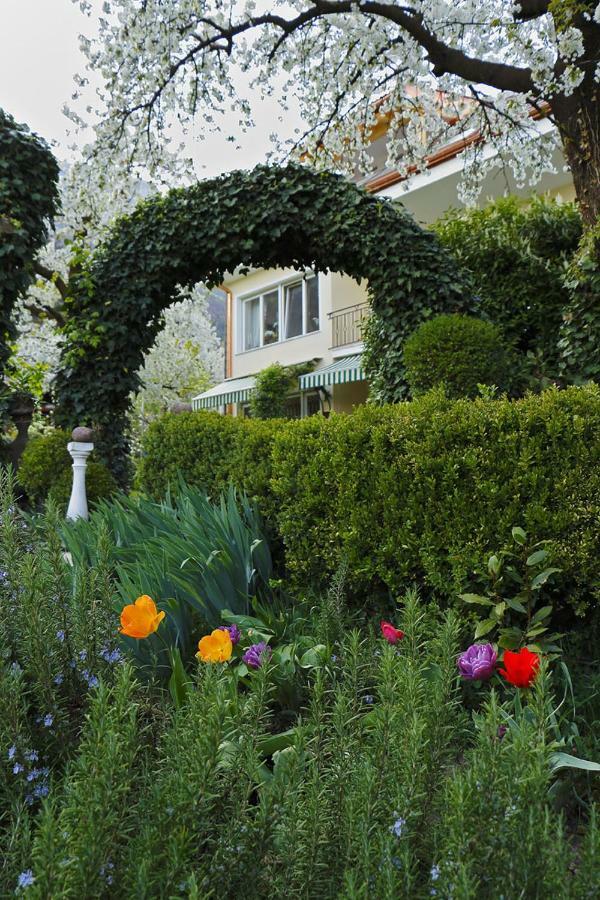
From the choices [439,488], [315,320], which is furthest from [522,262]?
[315,320]

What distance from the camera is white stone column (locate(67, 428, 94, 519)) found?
22.0 ft

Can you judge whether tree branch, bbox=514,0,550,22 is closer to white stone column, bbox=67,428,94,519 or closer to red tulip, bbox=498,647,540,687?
white stone column, bbox=67,428,94,519

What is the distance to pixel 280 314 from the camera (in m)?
20.5

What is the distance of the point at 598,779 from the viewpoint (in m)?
2.34

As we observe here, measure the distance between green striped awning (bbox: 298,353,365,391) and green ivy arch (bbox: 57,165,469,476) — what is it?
7.31m

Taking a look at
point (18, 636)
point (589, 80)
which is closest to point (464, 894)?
point (18, 636)

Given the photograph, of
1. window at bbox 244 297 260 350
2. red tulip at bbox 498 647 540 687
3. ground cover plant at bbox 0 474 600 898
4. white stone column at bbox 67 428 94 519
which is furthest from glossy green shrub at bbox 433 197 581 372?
window at bbox 244 297 260 350

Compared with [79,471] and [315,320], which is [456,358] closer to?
[79,471]

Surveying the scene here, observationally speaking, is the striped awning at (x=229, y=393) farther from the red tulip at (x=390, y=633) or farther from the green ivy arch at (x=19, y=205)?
the red tulip at (x=390, y=633)

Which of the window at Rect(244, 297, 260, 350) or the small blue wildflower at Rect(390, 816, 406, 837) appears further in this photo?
the window at Rect(244, 297, 260, 350)

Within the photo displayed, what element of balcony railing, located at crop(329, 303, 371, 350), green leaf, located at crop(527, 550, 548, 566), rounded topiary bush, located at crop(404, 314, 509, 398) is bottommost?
green leaf, located at crop(527, 550, 548, 566)

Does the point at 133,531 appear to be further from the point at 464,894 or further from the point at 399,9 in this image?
the point at 399,9

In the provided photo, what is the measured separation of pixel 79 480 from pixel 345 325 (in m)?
12.3

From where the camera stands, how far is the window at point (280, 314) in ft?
63.7
